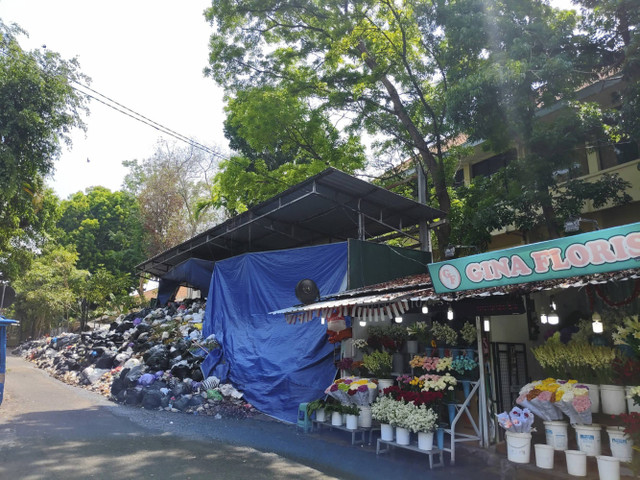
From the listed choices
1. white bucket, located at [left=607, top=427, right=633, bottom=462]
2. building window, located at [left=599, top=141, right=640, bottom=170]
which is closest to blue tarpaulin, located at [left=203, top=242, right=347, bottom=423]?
white bucket, located at [left=607, top=427, right=633, bottom=462]

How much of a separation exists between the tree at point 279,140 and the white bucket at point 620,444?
11458 mm

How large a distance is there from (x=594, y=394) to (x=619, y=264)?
6.54ft

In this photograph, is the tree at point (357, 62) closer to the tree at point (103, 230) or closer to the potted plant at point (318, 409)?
the potted plant at point (318, 409)

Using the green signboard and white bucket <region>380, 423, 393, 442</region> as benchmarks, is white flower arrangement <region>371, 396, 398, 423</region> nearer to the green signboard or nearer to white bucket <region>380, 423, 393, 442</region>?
white bucket <region>380, 423, 393, 442</region>

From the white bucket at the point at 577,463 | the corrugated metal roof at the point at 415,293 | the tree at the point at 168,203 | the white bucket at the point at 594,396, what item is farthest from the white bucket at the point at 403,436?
the tree at the point at 168,203

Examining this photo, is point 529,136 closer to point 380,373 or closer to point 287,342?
point 380,373

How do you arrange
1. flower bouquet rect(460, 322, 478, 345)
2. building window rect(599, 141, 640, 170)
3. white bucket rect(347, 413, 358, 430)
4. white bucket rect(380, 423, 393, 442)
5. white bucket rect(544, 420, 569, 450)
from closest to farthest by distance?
white bucket rect(544, 420, 569, 450)
white bucket rect(380, 423, 393, 442)
flower bouquet rect(460, 322, 478, 345)
white bucket rect(347, 413, 358, 430)
building window rect(599, 141, 640, 170)

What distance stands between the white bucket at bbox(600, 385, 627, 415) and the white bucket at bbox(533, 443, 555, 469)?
2.90 ft

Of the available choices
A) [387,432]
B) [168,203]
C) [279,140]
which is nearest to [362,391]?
[387,432]

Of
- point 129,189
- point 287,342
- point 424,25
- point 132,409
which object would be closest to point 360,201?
point 287,342

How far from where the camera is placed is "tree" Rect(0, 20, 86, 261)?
34.7 ft

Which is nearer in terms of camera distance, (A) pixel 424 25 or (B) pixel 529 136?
(B) pixel 529 136

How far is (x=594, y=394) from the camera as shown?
5.81m

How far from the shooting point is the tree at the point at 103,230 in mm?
34906
